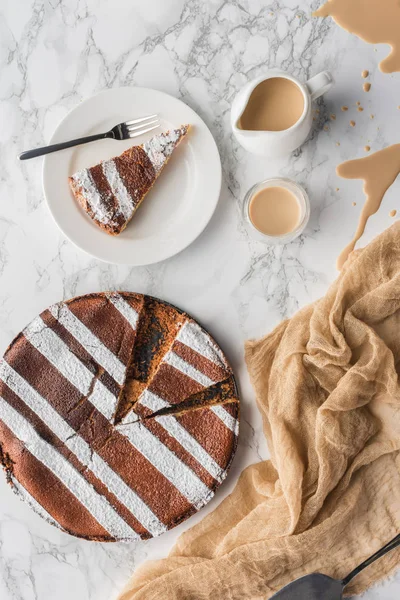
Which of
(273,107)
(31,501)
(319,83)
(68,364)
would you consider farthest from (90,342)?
(319,83)

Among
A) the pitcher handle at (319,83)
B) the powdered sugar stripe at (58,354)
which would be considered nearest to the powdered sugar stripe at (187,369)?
the powdered sugar stripe at (58,354)

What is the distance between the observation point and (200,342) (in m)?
1.89

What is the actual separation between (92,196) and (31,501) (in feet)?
2.99

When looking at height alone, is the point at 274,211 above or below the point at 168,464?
above

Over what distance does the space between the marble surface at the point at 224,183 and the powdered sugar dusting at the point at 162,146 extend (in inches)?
5.4

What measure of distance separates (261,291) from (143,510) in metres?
0.74

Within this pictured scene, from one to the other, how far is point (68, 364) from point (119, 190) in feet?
1.75

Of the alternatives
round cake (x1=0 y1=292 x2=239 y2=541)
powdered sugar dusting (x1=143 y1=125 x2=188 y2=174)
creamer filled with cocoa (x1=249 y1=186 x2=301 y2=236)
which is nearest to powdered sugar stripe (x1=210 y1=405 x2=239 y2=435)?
round cake (x1=0 y1=292 x2=239 y2=541)

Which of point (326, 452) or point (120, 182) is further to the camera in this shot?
point (120, 182)

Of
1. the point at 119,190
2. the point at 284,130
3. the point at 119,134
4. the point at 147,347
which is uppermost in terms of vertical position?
the point at 119,134

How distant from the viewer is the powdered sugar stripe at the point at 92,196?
186cm

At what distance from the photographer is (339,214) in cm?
192

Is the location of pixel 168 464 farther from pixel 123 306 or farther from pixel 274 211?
pixel 274 211

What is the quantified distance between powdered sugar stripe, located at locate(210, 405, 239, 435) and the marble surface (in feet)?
0.21
